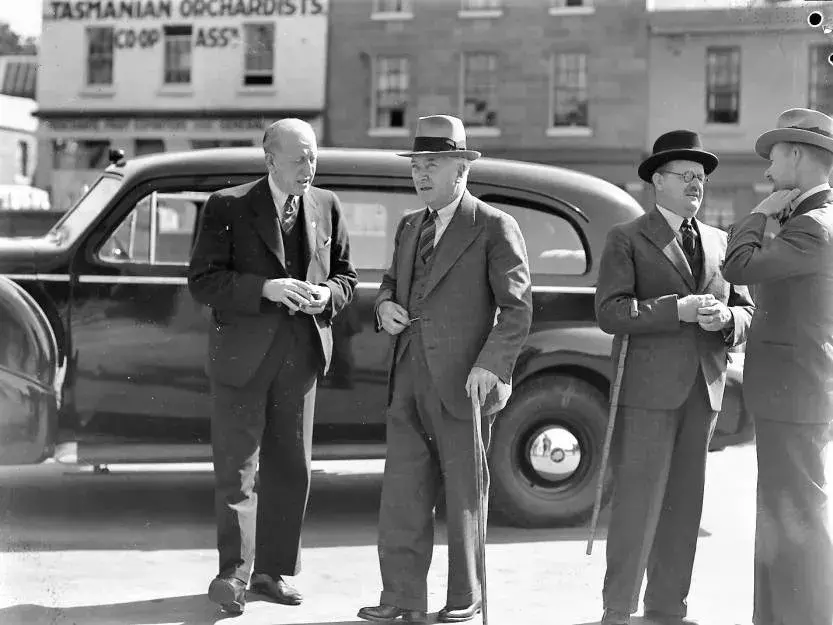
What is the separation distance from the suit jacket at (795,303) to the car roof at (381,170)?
2372 millimetres

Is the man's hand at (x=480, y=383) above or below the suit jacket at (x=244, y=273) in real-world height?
below

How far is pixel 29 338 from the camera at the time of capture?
607 centimetres

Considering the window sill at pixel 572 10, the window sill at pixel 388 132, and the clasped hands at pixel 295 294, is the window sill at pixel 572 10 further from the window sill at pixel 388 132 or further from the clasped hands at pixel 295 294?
the clasped hands at pixel 295 294

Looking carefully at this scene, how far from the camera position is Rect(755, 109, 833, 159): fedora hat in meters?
4.29

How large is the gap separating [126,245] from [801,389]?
376 cm

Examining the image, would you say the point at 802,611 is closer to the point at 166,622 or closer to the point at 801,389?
the point at 801,389

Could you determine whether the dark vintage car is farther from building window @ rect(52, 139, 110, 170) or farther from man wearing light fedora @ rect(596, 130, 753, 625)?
building window @ rect(52, 139, 110, 170)

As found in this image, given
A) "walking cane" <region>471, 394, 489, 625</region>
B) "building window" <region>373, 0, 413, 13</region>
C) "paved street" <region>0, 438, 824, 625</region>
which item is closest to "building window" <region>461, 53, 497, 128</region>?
"building window" <region>373, 0, 413, 13</region>

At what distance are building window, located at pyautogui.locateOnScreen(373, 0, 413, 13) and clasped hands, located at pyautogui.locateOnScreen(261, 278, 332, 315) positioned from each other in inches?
821

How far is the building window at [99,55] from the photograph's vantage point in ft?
25.5

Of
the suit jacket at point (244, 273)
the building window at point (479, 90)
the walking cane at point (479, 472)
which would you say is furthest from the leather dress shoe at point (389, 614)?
the building window at point (479, 90)

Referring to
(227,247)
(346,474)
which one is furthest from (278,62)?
(227,247)

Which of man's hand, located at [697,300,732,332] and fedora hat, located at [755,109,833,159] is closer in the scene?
fedora hat, located at [755,109,833,159]

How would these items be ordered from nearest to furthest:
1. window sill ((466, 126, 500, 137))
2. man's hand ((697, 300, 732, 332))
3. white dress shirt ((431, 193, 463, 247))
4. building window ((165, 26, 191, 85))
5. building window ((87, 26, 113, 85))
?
man's hand ((697, 300, 732, 332))
white dress shirt ((431, 193, 463, 247))
building window ((87, 26, 113, 85))
building window ((165, 26, 191, 85))
window sill ((466, 126, 500, 137))
